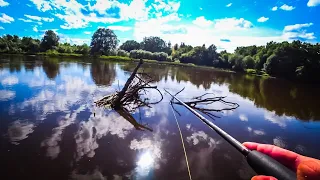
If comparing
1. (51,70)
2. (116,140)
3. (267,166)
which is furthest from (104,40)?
(267,166)

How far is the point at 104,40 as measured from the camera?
122250mm

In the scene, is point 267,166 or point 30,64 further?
point 30,64

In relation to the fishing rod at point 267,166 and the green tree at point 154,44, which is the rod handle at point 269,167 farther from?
the green tree at point 154,44

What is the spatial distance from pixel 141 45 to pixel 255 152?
15221 centimetres

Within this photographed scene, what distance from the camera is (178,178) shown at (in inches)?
261

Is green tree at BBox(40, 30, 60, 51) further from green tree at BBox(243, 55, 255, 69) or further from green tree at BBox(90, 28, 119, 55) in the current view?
green tree at BBox(243, 55, 255, 69)

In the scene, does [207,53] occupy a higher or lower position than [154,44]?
lower

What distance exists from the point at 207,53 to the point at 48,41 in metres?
80.5

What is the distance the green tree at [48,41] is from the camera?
347 ft

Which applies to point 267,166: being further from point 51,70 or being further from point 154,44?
point 154,44

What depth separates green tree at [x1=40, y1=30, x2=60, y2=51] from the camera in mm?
105750

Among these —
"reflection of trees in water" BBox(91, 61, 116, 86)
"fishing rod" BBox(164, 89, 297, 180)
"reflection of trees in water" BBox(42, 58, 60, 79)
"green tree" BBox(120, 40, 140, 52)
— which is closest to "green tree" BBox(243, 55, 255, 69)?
"reflection of trees in water" BBox(91, 61, 116, 86)

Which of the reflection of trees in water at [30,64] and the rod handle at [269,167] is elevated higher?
the rod handle at [269,167]

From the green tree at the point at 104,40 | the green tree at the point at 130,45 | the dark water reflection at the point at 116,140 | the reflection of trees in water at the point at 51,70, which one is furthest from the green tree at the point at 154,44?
the dark water reflection at the point at 116,140
